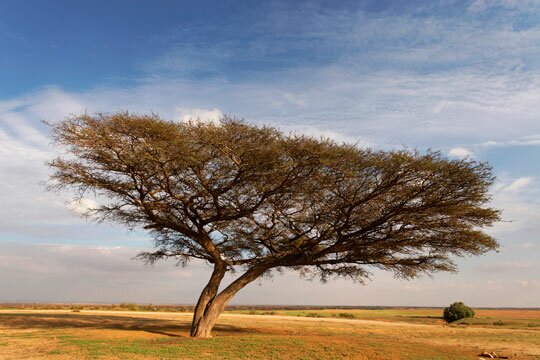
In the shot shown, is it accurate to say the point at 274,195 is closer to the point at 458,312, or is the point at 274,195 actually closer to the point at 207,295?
the point at 207,295

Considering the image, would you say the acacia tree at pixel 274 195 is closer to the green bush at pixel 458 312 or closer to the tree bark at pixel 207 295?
the tree bark at pixel 207 295

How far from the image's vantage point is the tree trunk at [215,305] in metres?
21.5

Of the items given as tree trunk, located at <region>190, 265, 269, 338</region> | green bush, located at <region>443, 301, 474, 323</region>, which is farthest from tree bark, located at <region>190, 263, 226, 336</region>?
green bush, located at <region>443, 301, 474, 323</region>

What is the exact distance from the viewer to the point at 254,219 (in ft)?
73.8

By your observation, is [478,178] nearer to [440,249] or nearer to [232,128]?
[440,249]

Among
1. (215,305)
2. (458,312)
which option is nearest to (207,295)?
(215,305)

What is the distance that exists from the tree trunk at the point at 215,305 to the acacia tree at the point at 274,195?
5cm

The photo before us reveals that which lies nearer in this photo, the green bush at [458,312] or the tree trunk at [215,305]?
the tree trunk at [215,305]

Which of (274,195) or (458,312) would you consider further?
(458,312)

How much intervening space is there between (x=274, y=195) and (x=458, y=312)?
32.5 metres

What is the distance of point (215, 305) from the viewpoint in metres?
21.9

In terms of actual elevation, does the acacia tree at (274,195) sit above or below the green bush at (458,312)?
above

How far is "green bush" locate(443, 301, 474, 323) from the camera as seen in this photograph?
45.0 metres

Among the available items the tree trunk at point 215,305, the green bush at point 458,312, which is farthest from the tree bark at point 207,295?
the green bush at point 458,312
